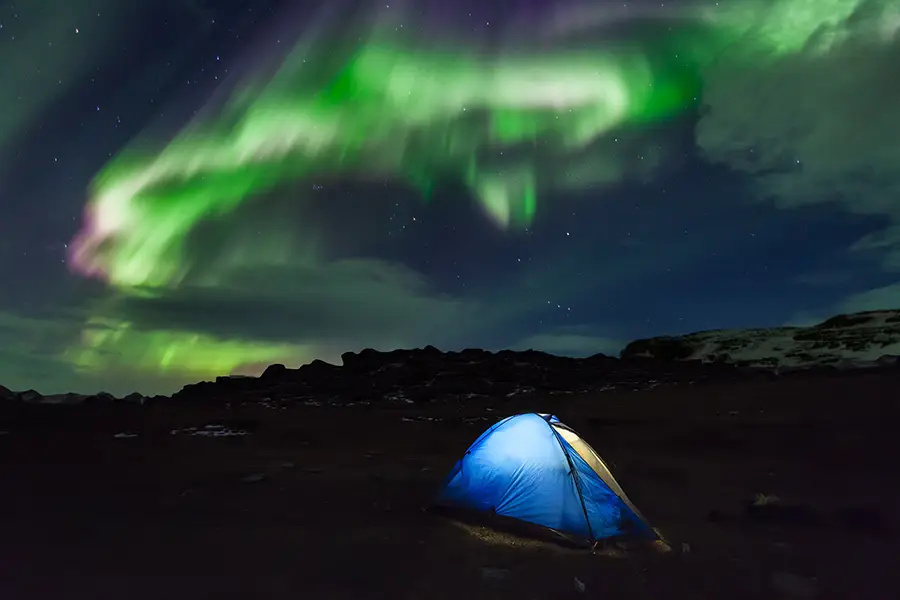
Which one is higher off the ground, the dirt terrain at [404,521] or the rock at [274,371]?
the rock at [274,371]

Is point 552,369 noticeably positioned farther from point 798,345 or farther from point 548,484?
point 548,484

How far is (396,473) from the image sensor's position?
20.0 metres

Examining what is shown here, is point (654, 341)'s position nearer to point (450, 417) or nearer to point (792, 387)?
point (792, 387)

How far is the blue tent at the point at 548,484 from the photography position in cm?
1077

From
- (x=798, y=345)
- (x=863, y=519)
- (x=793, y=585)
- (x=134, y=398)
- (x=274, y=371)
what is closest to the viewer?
(x=793, y=585)

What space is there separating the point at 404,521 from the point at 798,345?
74.4 meters

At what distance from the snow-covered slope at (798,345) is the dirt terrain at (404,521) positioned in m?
34.7

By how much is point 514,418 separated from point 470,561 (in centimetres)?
285

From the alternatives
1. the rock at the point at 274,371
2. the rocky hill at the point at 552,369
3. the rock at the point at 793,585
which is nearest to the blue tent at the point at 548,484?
the rock at the point at 793,585

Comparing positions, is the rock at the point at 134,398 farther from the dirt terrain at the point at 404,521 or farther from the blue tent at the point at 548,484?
the blue tent at the point at 548,484

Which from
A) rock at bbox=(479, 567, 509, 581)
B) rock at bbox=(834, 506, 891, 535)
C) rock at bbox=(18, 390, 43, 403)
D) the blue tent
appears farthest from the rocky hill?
rock at bbox=(479, 567, 509, 581)

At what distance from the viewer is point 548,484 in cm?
1102

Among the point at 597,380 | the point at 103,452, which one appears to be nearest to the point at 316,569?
the point at 103,452

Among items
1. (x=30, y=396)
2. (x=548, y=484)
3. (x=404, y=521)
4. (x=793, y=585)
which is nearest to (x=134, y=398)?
(x=30, y=396)
